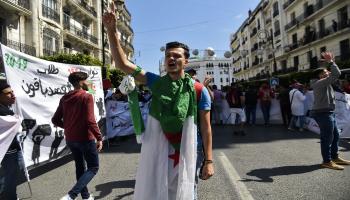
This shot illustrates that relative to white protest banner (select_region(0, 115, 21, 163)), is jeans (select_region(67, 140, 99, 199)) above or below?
below

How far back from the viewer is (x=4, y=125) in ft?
15.5

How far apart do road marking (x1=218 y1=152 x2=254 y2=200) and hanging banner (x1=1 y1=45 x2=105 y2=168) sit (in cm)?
317

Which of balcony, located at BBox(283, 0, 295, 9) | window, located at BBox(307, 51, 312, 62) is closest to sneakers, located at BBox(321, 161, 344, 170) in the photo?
window, located at BBox(307, 51, 312, 62)

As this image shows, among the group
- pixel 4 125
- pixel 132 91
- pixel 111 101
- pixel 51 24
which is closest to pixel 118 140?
pixel 111 101

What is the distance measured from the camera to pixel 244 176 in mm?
6277

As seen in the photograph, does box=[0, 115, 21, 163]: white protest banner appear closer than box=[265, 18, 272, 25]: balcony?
Yes

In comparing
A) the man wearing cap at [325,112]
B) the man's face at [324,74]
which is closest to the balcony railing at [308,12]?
the man's face at [324,74]

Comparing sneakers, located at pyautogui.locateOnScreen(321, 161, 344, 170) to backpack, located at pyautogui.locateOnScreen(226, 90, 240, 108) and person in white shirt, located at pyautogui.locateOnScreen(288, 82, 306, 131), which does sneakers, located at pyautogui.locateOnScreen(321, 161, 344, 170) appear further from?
person in white shirt, located at pyautogui.locateOnScreen(288, 82, 306, 131)

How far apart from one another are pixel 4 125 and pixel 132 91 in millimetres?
2556

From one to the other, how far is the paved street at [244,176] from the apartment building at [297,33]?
916 inches

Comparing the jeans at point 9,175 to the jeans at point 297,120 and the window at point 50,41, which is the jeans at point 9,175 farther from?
the window at point 50,41

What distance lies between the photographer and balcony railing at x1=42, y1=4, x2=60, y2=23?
98.2ft

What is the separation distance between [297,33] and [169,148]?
164 ft

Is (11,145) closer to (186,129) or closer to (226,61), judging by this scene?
(186,129)
